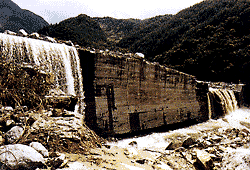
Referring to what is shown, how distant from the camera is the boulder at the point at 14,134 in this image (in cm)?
308

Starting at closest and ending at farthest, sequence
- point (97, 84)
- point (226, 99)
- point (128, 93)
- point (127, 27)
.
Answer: point (97, 84), point (128, 93), point (226, 99), point (127, 27)

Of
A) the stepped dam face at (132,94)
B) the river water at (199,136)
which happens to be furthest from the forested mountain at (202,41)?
the stepped dam face at (132,94)

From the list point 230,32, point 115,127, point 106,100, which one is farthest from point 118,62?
point 230,32

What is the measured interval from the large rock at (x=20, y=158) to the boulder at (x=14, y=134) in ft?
1.37

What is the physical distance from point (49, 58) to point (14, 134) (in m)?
4.98

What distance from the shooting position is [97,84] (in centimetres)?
868

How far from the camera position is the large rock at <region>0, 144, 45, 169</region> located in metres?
A: 2.51

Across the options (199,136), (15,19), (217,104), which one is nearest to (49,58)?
(199,136)

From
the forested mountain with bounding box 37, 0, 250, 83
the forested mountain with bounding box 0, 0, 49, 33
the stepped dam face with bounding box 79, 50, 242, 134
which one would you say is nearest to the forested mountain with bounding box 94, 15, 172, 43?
the forested mountain with bounding box 37, 0, 250, 83

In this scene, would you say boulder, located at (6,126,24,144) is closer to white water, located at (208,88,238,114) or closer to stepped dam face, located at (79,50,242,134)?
stepped dam face, located at (79,50,242,134)

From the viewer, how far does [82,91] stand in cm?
836

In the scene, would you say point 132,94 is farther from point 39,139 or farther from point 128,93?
point 39,139

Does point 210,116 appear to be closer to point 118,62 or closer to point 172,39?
point 118,62

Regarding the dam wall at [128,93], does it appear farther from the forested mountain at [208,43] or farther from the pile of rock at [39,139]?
the forested mountain at [208,43]
